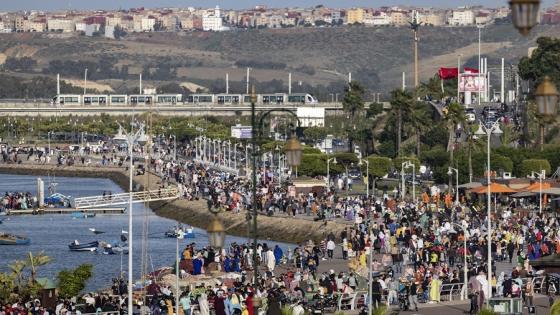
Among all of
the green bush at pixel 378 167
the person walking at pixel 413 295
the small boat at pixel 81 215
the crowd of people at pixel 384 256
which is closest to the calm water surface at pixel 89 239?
the small boat at pixel 81 215

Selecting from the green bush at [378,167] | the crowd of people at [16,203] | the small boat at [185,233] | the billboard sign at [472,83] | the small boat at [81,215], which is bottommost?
the small boat at [185,233]

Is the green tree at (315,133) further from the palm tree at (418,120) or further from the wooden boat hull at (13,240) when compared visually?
the wooden boat hull at (13,240)

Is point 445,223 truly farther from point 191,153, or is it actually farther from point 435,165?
point 191,153

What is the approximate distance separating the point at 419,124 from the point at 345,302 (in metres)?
71.1

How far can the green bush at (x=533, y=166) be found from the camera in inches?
3184

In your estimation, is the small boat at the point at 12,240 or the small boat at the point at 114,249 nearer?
the small boat at the point at 114,249

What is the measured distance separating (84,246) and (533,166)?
853 inches

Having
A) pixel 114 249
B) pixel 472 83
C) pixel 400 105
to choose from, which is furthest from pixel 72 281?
pixel 472 83

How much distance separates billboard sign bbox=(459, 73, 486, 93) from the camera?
129m

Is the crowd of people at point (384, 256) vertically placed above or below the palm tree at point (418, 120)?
below

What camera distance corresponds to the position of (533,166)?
8138cm

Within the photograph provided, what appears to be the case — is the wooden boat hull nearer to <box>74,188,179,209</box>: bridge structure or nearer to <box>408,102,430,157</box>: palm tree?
<box>74,188,179,209</box>: bridge structure

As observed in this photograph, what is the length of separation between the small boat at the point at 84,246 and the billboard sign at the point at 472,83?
198ft

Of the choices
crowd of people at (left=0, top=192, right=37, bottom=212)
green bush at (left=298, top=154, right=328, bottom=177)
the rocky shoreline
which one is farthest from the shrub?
crowd of people at (left=0, top=192, right=37, bottom=212)
